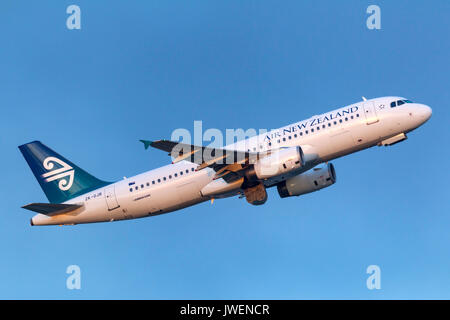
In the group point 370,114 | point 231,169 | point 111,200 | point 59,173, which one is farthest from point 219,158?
point 59,173

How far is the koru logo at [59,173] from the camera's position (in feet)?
179

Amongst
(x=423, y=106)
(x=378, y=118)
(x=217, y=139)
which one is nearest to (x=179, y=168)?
(x=217, y=139)

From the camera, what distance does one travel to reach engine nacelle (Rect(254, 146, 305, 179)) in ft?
155

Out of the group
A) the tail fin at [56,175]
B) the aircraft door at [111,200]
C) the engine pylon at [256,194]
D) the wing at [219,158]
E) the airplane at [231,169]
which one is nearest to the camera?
the wing at [219,158]

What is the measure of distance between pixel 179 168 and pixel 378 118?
1658 centimetres

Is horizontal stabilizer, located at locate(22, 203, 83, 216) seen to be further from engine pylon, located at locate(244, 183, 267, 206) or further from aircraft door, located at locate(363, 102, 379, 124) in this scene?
aircraft door, located at locate(363, 102, 379, 124)

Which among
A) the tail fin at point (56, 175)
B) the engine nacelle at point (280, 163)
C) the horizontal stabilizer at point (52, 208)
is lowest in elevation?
the horizontal stabilizer at point (52, 208)

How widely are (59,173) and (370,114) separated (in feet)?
89.7

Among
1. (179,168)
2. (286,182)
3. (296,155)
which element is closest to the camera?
(296,155)

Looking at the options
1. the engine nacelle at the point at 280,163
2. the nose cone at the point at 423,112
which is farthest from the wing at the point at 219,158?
the nose cone at the point at 423,112

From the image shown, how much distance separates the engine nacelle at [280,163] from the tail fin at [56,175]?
14373 millimetres

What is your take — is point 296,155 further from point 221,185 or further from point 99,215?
point 99,215

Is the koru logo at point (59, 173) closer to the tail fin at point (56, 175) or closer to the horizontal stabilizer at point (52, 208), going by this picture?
the tail fin at point (56, 175)

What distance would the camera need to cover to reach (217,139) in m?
52.0
